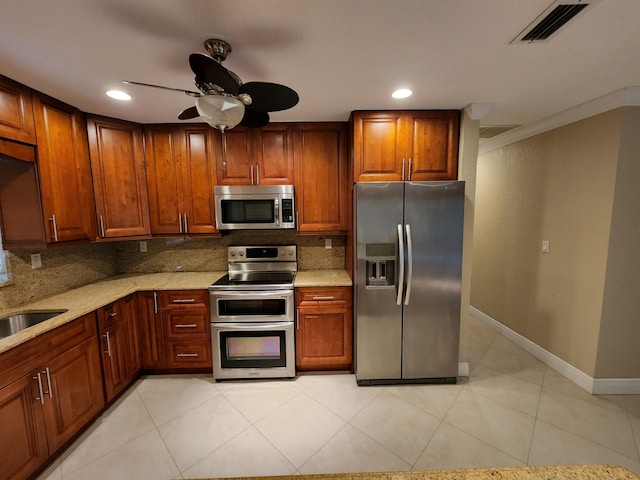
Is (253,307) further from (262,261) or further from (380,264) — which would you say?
(380,264)

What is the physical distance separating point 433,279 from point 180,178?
2524mm

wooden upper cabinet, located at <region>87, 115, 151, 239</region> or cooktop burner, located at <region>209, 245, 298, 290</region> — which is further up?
wooden upper cabinet, located at <region>87, 115, 151, 239</region>

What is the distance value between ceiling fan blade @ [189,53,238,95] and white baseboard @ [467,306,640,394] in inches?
134

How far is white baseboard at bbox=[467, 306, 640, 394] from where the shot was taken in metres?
2.21

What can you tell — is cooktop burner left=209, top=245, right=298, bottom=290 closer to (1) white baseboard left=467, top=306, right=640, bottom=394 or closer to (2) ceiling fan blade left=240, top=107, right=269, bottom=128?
(2) ceiling fan blade left=240, top=107, right=269, bottom=128

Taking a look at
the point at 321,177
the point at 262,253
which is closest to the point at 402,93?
the point at 321,177

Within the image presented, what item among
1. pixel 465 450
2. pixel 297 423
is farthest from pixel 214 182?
pixel 465 450

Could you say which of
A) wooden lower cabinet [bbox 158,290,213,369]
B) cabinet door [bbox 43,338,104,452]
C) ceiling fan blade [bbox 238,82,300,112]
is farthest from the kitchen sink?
→ ceiling fan blade [bbox 238,82,300,112]

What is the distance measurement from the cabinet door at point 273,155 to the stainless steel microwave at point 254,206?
13cm

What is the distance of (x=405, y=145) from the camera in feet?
7.67

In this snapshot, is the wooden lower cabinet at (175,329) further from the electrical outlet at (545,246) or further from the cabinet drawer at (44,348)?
the electrical outlet at (545,246)

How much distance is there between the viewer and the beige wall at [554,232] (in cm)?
218

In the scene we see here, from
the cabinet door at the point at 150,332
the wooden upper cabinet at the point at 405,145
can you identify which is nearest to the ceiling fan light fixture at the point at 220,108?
the wooden upper cabinet at the point at 405,145

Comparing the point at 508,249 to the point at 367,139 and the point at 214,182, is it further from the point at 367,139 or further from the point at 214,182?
the point at 214,182
